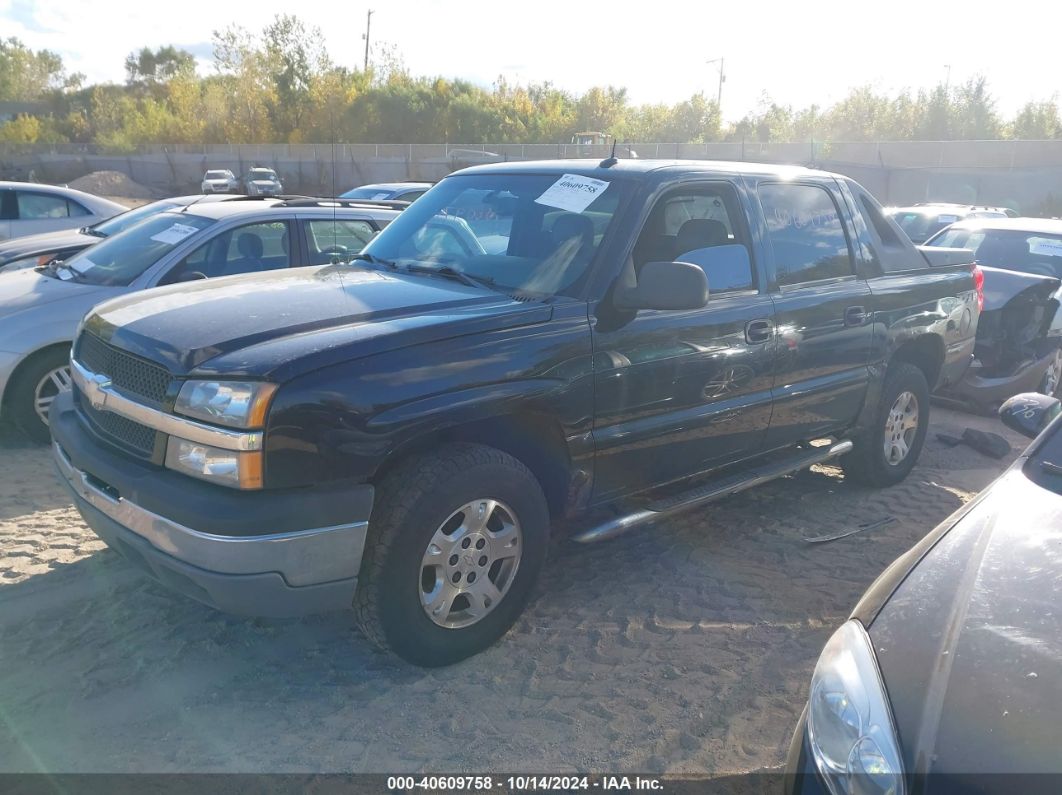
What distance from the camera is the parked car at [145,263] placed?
5.54 meters

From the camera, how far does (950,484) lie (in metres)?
5.96

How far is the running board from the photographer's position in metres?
3.73

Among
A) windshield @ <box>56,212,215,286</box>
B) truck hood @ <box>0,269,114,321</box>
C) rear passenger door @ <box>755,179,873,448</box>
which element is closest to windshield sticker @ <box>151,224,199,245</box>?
windshield @ <box>56,212,215,286</box>

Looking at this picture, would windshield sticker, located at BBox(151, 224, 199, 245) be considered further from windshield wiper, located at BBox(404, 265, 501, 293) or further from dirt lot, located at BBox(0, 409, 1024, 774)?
windshield wiper, located at BBox(404, 265, 501, 293)

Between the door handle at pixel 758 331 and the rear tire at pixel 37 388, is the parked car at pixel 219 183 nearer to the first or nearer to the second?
the rear tire at pixel 37 388

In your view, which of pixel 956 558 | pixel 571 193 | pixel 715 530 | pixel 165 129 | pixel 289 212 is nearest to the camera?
pixel 956 558

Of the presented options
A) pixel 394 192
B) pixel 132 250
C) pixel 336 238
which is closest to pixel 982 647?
pixel 336 238

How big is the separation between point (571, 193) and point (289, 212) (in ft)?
10.1

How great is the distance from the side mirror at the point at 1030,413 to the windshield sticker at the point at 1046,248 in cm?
641

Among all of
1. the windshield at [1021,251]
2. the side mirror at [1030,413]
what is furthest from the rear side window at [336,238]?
the windshield at [1021,251]

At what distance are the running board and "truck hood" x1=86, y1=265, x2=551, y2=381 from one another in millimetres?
970

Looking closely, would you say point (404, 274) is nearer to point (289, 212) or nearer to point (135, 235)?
point (289, 212)

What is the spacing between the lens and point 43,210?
33.6 ft

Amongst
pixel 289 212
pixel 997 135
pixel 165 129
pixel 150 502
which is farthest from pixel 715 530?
pixel 165 129
